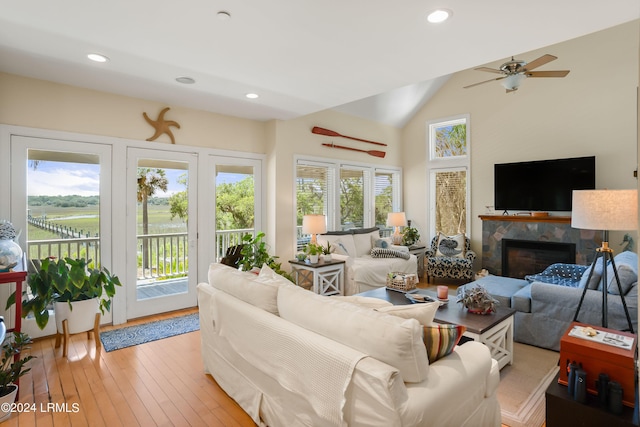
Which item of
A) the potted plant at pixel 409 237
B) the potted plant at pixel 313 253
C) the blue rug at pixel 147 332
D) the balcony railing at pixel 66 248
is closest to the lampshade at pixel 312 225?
the potted plant at pixel 313 253

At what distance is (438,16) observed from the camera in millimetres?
2270

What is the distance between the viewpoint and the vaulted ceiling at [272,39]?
2.18 m

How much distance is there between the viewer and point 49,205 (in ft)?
11.7

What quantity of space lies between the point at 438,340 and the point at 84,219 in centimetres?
384

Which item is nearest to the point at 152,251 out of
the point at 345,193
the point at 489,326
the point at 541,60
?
the point at 345,193

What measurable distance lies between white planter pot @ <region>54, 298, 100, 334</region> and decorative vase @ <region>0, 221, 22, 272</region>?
2.17 ft

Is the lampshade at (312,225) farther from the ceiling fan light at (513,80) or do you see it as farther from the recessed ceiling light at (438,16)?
the recessed ceiling light at (438,16)

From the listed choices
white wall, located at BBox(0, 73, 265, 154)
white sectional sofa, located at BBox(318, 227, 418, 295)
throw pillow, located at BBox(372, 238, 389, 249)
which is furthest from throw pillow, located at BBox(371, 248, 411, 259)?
white wall, located at BBox(0, 73, 265, 154)

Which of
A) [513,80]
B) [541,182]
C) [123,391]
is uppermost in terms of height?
[513,80]

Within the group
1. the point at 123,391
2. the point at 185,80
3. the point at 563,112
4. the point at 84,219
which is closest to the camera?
the point at 123,391

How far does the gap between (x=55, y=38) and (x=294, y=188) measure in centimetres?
323

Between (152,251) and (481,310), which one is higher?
(152,251)

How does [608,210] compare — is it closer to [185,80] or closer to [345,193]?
[185,80]

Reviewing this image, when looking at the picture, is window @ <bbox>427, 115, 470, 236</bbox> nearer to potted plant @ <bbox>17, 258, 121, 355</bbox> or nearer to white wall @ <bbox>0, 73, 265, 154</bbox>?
white wall @ <bbox>0, 73, 265, 154</bbox>
